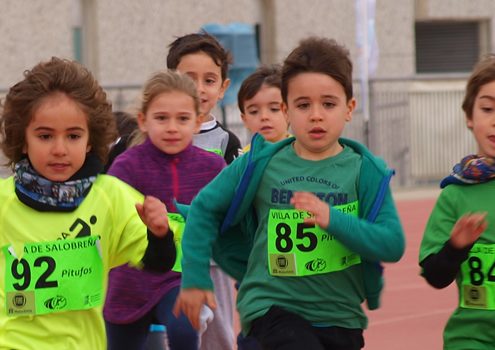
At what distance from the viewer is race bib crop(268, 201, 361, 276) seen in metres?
5.06

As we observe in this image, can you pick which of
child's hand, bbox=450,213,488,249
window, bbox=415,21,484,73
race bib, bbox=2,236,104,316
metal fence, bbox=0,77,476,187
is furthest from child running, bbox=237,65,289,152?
window, bbox=415,21,484,73

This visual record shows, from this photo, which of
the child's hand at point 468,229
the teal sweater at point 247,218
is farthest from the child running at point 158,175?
the child's hand at point 468,229

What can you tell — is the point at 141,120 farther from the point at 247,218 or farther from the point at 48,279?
the point at 48,279

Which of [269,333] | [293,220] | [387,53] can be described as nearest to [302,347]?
[269,333]

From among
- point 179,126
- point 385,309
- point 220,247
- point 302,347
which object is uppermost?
point 179,126

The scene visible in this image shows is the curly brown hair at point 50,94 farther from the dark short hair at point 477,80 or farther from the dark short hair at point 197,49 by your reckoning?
the dark short hair at point 197,49

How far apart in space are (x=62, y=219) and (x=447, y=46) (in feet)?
73.7

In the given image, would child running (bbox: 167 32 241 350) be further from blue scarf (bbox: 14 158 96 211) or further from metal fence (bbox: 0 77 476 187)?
metal fence (bbox: 0 77 476 187)

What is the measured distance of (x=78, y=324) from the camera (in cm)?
500

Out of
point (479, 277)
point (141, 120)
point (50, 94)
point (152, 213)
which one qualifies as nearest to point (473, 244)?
point (479, 277)

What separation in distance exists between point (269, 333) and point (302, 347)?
0.16 metres

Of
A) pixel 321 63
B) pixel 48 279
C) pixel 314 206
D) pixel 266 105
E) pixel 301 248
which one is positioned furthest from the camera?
pixel 266 105

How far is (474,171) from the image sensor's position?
5148 millimetres

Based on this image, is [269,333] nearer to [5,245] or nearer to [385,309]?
[5,245]
